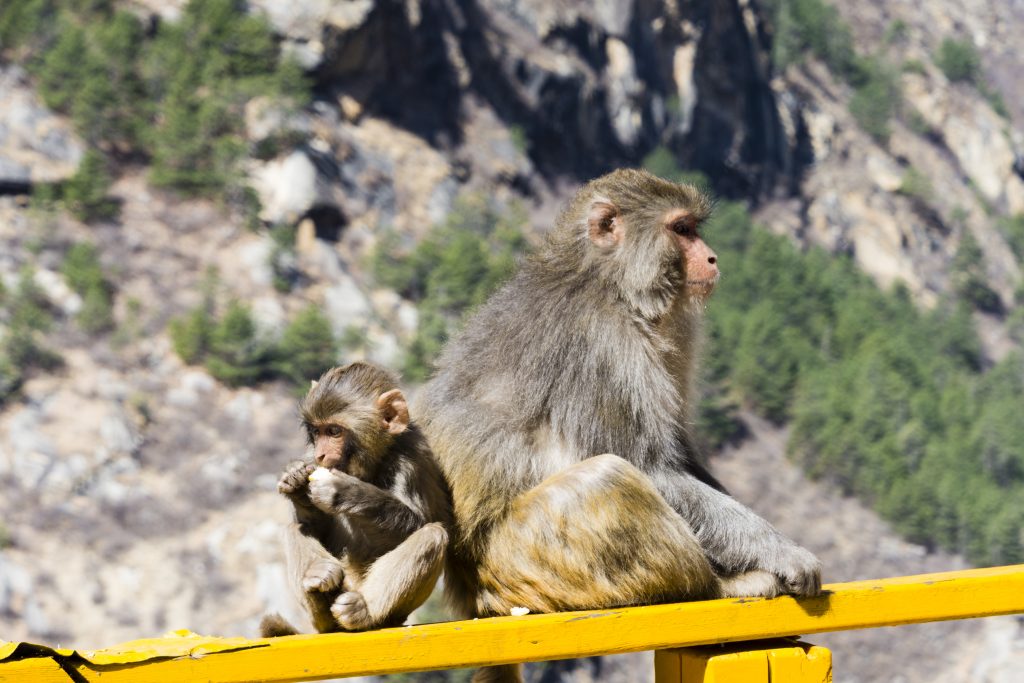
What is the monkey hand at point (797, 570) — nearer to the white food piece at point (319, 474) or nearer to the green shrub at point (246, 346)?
the white food piece at point (319, 474)

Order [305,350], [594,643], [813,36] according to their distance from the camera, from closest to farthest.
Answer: [594,643]
[305,350]
[813,36]

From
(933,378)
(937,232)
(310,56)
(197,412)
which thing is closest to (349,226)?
(310,56)

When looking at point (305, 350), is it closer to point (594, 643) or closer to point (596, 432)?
point (596, 432)

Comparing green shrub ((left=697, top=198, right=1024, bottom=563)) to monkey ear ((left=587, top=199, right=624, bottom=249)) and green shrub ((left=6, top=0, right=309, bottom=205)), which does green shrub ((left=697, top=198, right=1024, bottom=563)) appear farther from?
monkey ear ((left=587, top=199, right=624, bottom=249))

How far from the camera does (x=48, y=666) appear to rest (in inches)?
103

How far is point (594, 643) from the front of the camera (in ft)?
9.84

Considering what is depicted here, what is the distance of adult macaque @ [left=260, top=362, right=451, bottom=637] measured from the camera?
3.46 meters

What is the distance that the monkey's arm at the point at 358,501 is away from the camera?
3527mm

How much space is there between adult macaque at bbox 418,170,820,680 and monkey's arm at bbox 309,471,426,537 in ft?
1.28

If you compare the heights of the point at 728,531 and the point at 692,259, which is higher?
the point at 692,259

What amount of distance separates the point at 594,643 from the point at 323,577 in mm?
825

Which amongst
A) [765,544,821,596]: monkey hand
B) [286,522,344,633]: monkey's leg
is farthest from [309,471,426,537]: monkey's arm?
[765,544,821,596]: monkey hand

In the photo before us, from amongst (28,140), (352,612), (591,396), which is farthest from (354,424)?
(28,140)

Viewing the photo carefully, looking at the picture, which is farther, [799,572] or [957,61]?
[957,61]
